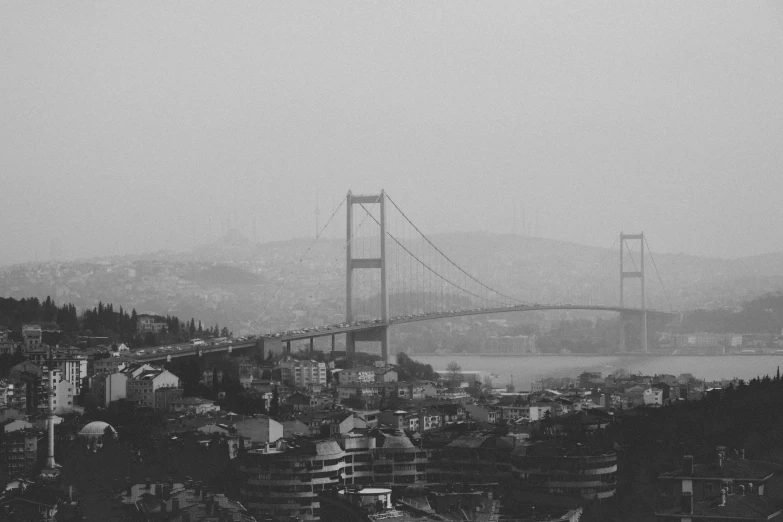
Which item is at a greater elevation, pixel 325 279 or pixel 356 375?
pixel 325 279

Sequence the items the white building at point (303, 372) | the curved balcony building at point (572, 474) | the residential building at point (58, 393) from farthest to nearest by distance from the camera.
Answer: the white building at point (303, 372)
the residential building at point (58, 393)
the curved balcony building at point (572, 474)

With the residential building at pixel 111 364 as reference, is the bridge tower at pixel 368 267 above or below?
above

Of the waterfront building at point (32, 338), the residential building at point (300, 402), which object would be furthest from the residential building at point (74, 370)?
the residential building at point (300, 402)

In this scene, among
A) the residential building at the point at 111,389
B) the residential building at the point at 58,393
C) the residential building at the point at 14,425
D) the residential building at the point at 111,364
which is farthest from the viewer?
the residential building at the point at 111,364

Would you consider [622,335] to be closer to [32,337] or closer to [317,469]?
[32,337]

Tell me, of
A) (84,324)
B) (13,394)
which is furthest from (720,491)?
(84,324)

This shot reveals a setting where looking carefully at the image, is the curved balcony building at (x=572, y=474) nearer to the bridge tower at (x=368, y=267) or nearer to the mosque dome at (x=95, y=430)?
the mosque dome at (x=95, y=430)
